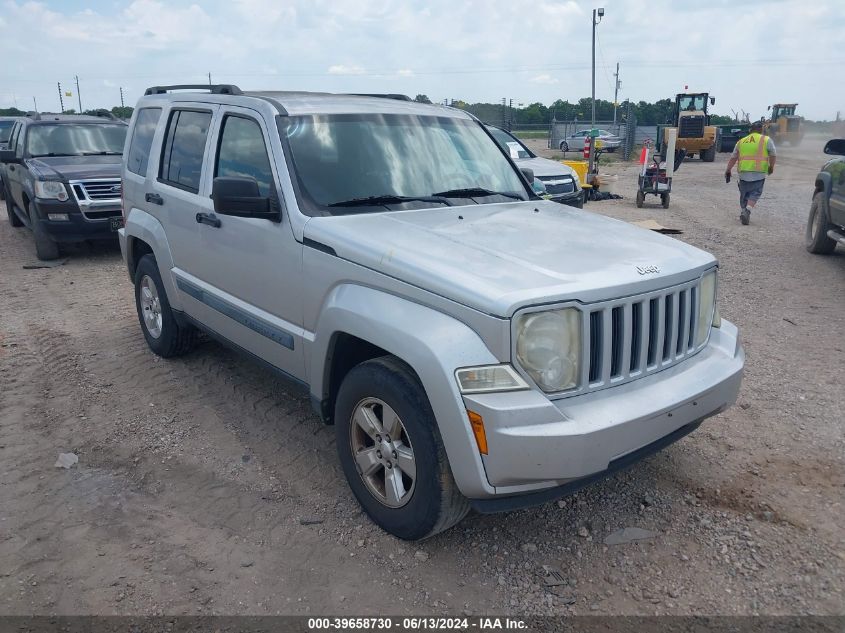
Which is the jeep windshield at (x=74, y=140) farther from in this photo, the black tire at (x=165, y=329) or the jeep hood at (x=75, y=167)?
the black tire at (x=165, y=329)

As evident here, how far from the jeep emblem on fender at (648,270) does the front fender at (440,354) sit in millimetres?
849

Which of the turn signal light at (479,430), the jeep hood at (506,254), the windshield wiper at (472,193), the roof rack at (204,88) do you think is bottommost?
the turn signal light at (479,430)

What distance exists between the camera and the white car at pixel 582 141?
34969 millimetres

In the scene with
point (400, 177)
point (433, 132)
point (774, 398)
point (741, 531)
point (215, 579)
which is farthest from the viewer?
point (774, 398)

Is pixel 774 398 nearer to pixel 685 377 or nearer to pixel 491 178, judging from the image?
pixel 685 377

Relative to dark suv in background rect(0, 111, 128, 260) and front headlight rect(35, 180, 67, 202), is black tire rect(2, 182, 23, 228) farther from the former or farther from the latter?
front headlight rect(35, 180, 67, 202)

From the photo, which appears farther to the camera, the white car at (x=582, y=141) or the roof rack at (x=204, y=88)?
the white car at (x=582, y=141)

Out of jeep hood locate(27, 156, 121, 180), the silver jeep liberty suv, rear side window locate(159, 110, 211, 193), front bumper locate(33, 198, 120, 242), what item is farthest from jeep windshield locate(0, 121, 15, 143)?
the silver jeep liberty suv

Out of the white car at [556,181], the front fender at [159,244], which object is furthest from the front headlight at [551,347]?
the white car at [556,181]

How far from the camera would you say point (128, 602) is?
2895 millimetres

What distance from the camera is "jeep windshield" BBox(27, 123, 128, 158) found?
34.7 feet

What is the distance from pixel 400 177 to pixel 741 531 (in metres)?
2.56

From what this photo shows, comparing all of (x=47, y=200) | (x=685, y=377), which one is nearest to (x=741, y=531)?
(x=685, y=377)

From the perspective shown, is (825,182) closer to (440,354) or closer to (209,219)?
(209,219)
